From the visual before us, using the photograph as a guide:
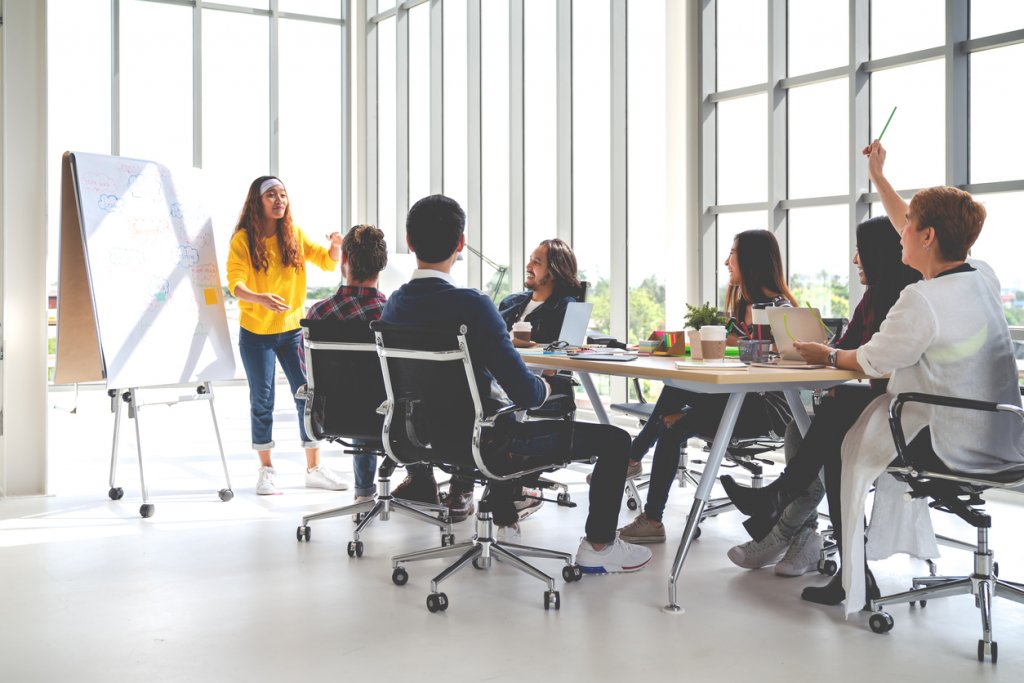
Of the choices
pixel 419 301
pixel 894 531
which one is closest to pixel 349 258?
pixel 419 301

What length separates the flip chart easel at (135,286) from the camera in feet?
13.9

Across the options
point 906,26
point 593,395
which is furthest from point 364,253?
point 906,26

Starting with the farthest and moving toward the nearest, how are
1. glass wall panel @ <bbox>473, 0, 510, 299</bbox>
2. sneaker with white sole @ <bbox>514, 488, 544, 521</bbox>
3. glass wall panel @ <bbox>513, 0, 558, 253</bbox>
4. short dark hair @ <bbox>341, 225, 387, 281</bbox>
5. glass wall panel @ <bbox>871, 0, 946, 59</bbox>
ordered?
glass wall panel @ <bbox>473, 0, 510, 299</bbox>
glass wall panel @ <bbox>513, 0, 558, 253</bbox>
glass wall panel @ <bbox>871, 0, 946, 59</bbox>
sneaker with white sole @ <bbox>514, 488, 544, 521</bbox>
short dark hair @ <bbox>341, 225, 387, 281</bbox>

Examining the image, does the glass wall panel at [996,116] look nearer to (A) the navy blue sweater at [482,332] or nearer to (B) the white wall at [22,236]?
(A) the navy blue sweater at [482,332]

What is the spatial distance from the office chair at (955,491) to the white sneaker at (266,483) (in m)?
2.98

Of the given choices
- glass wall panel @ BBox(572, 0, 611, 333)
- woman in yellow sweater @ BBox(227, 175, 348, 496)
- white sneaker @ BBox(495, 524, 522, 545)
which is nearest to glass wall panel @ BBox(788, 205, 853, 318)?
glass wall panel @ BBox(572, 0, 611, 333)

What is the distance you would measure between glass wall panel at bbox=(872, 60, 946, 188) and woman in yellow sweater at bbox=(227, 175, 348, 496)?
10.8ft

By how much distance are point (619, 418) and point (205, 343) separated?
354cm

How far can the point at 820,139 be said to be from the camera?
5.92 meters

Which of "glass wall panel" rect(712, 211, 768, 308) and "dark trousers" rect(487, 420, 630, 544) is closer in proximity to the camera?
"dark trousers" rect(487, 420, 630, 544)

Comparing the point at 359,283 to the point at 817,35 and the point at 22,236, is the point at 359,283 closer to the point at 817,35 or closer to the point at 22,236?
the point at 22,236

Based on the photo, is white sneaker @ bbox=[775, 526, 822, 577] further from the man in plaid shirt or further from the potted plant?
the man in plaid shirt

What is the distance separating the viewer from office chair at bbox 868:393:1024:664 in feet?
8.23

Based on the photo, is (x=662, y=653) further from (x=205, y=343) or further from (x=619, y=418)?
(x=619, y=418)
